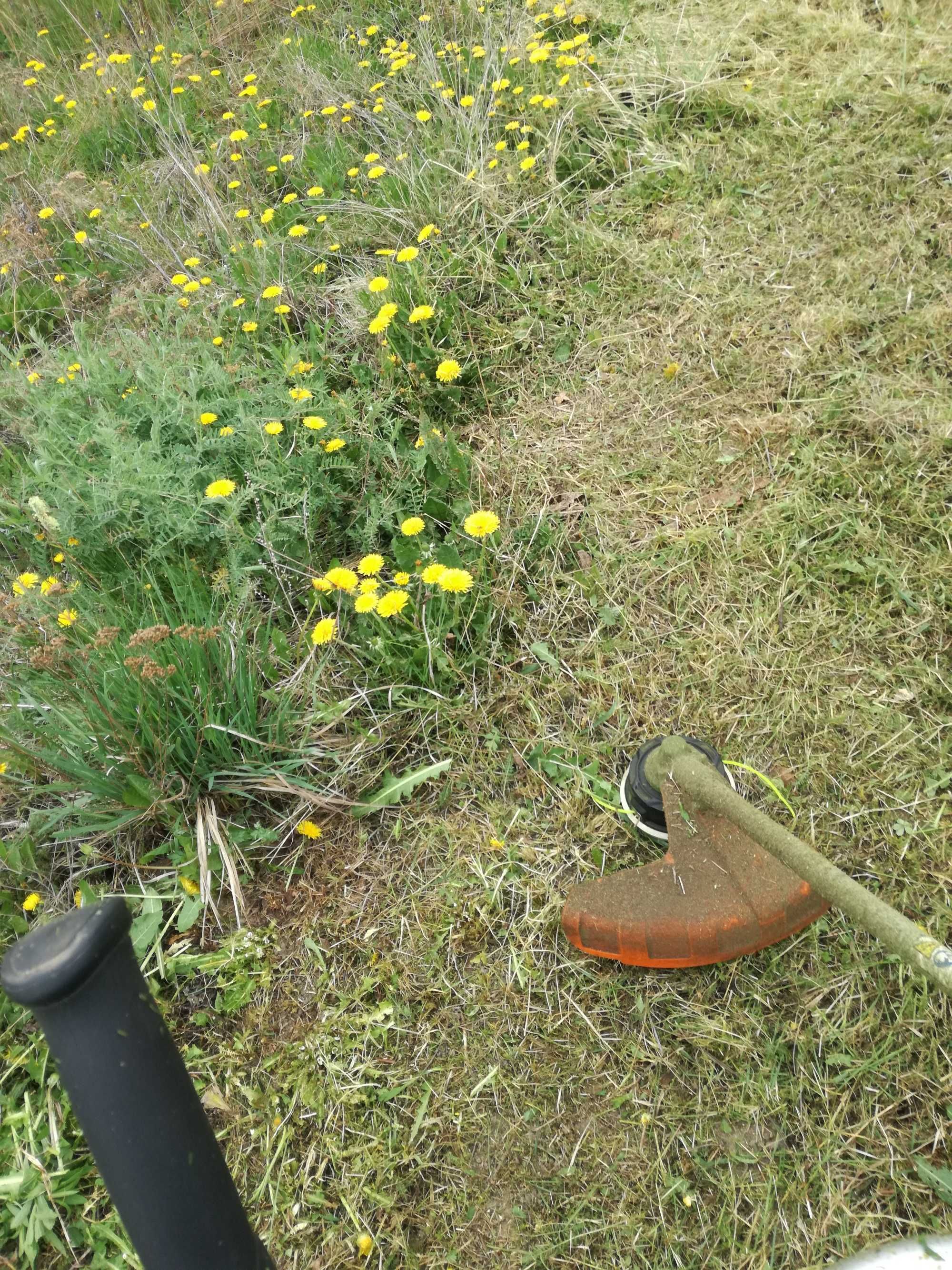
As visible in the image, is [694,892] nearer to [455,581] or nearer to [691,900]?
[691,900]

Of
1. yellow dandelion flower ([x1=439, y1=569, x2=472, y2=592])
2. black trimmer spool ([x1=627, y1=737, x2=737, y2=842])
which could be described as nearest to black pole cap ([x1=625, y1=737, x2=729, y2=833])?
black trimmer spool ([x1=627, y1=737, x2=737, y2=842])

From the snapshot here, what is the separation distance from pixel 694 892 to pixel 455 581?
0.88 m

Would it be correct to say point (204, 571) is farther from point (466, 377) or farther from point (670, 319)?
point (670, 319)

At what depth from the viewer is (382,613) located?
6.51 ft

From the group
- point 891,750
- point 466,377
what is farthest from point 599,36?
point 891,750

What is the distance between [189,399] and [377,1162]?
6.71 feet

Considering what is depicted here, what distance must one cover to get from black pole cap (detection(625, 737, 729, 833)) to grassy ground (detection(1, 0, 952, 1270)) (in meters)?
0.09

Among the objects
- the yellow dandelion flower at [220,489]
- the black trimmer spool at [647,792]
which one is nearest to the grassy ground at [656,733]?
the black trimmer spool at [647,792]

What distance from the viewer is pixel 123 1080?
2.43ft

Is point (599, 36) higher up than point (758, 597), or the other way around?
point (599, 36)

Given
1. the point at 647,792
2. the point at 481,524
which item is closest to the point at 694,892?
the point at 647,792

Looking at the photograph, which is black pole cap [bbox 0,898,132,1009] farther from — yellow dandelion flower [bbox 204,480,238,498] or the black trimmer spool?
Result: yellow dandelion flower [bbox 204,480,238,498]

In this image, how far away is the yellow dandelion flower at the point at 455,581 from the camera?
199cm

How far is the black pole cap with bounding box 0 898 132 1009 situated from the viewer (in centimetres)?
70
